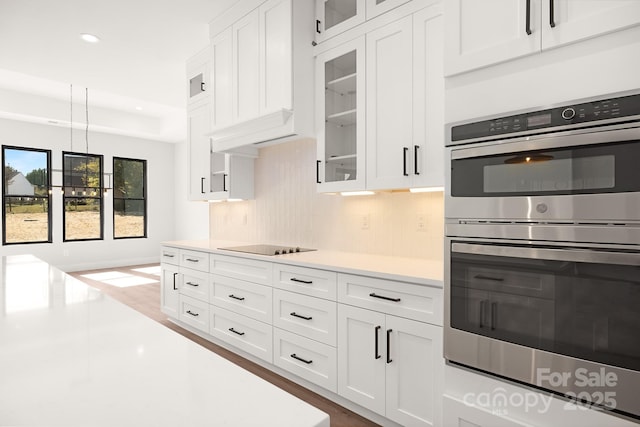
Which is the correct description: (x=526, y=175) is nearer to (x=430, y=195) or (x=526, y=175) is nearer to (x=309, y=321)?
(x=430, y=195)

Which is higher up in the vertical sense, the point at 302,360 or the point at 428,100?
the point at 428,100

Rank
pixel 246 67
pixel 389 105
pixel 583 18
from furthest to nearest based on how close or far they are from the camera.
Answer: pixel 246 67 < pixel 389 105 < pixel 583 18

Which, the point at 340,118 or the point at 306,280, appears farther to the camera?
the point at 340,118

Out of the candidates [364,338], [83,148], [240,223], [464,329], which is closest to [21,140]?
[83,148]

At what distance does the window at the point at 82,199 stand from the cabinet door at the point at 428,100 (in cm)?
689

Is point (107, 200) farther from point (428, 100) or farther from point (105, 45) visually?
point (428, 100)

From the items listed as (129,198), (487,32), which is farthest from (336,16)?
(129,198)

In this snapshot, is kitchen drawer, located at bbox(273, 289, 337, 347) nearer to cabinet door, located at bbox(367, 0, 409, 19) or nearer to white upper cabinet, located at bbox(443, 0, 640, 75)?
white upper cabinet, located at bbox(443, 0, 640, 75)

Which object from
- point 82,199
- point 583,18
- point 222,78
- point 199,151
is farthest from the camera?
point 82,199

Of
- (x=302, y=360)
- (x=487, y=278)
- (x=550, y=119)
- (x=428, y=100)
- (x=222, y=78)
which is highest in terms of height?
(x=222, y=78)

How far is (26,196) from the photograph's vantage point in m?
6.69

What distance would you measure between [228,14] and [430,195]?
2325mm

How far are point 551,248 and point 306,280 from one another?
150 centimetres

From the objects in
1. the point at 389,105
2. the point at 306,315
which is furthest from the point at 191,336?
the point at 389,105
